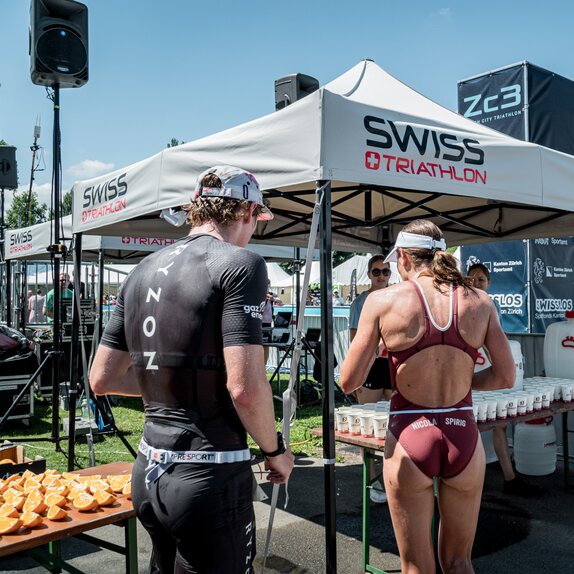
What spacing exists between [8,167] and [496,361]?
10.3 m

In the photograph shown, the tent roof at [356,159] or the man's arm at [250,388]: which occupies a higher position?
the tent roof at [356,159]

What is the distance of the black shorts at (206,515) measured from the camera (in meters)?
1.54

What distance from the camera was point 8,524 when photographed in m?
2.20

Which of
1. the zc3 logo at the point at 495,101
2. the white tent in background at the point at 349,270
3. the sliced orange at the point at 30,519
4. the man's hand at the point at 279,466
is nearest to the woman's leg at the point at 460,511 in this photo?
the man's hand at the point at 279,466

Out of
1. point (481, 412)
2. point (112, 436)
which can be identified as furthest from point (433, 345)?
point (112, 436)

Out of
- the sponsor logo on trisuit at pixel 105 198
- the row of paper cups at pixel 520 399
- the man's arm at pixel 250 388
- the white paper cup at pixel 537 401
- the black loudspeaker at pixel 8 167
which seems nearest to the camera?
the man's arm at pixel 250 388

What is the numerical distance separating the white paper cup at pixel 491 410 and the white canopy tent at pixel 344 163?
121cm

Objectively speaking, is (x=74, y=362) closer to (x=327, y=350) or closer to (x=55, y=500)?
(x=55, y=500)

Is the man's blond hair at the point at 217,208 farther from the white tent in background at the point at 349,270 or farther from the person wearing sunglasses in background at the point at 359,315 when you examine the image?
the white tent in background at the point at 349,270

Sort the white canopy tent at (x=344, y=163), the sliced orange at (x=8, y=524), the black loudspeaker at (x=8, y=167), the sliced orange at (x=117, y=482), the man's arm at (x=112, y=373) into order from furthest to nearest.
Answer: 1. the black loudspeaker at (x=8, y=167)
2. the white canopy tent at (x=344, y=163)
3. the sliced orange at (x=117, y=482)
4. the sliced orange at (x=8, y=524)
5. the man's arm at (x=112, y=373)

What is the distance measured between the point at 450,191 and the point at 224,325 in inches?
80.7

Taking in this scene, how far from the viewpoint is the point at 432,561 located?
2.37 m

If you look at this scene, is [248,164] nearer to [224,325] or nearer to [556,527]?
[224,325]

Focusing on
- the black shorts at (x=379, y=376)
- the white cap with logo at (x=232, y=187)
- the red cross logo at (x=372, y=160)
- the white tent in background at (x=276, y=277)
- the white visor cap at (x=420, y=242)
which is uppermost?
the white tent in background at (x=276, y=277)
